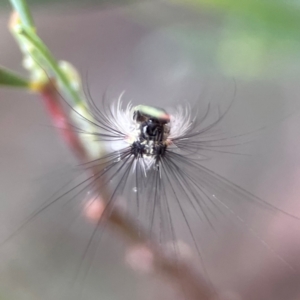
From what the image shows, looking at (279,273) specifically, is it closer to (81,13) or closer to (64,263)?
(64,263)

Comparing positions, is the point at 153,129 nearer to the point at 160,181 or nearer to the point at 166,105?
the point at 160,181

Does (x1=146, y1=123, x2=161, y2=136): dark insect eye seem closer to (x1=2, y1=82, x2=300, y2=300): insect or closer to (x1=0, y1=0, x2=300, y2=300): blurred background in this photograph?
(x1=2, y1=82, x2=300, y2=300): insect

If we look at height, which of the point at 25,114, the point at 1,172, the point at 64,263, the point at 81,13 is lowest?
Answer: the point at 64,263

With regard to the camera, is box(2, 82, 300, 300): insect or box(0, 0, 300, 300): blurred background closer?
box(2, 82, 300, 300): insect

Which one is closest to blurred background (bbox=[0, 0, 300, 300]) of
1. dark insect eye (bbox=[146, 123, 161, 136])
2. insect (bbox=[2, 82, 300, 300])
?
insect (bbox=[2, 82, 300, 300])

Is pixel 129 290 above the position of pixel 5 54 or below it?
below

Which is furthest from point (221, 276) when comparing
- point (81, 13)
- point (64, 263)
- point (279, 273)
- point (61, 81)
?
point (81, 13)

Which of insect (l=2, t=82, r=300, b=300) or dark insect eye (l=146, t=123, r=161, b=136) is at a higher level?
insect (l=2, t=82, r=300, b=300)

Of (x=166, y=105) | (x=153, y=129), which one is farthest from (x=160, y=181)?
(x=166, y=105)
